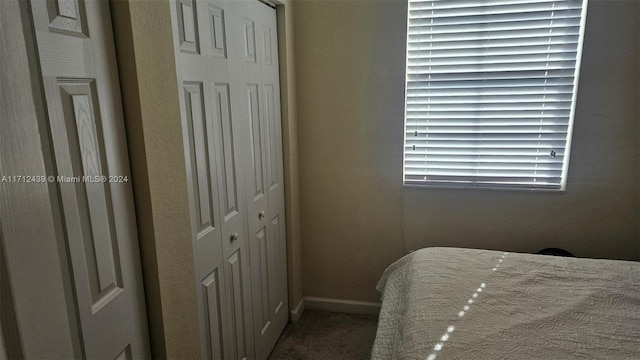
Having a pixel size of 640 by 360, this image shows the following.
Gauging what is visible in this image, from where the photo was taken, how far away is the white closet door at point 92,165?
916mm

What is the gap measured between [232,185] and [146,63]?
710 mm

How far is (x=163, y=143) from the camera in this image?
1196mm

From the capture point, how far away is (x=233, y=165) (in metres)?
1.71

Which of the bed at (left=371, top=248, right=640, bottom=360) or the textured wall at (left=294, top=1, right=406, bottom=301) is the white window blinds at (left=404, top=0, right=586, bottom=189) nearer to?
the textured wall at (left=294, top=1, right=406, bottom=301)

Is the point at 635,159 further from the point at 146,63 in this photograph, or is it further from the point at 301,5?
the point at 146,63

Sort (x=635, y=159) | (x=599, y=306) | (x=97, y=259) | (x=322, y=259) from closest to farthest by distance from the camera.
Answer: (x=97, y=259)
(x=599, y=306)
(x=635, y=159)
(x=322, y=259)

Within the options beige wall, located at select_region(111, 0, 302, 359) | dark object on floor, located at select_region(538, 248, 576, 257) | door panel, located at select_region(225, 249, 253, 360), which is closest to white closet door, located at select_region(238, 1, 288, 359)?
door panel, located at select_region(225, 249, 253, 360)

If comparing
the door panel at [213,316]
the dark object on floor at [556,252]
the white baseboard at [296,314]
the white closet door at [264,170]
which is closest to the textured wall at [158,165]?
the door panel at [213,316]

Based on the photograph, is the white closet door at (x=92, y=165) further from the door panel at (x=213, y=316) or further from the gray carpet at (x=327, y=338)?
the gray carpet at (x=327, y=338)

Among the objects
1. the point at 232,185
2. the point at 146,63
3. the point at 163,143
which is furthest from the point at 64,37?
the point at 232,185

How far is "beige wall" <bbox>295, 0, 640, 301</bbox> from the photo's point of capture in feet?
6.99

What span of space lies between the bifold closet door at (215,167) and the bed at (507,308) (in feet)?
2.17

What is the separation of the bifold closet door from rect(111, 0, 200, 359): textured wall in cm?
7

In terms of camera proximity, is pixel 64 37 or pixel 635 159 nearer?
pixel 64 37
